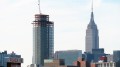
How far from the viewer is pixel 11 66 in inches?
4574

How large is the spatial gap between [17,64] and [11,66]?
2.21 m

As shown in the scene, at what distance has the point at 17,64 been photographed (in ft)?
388
